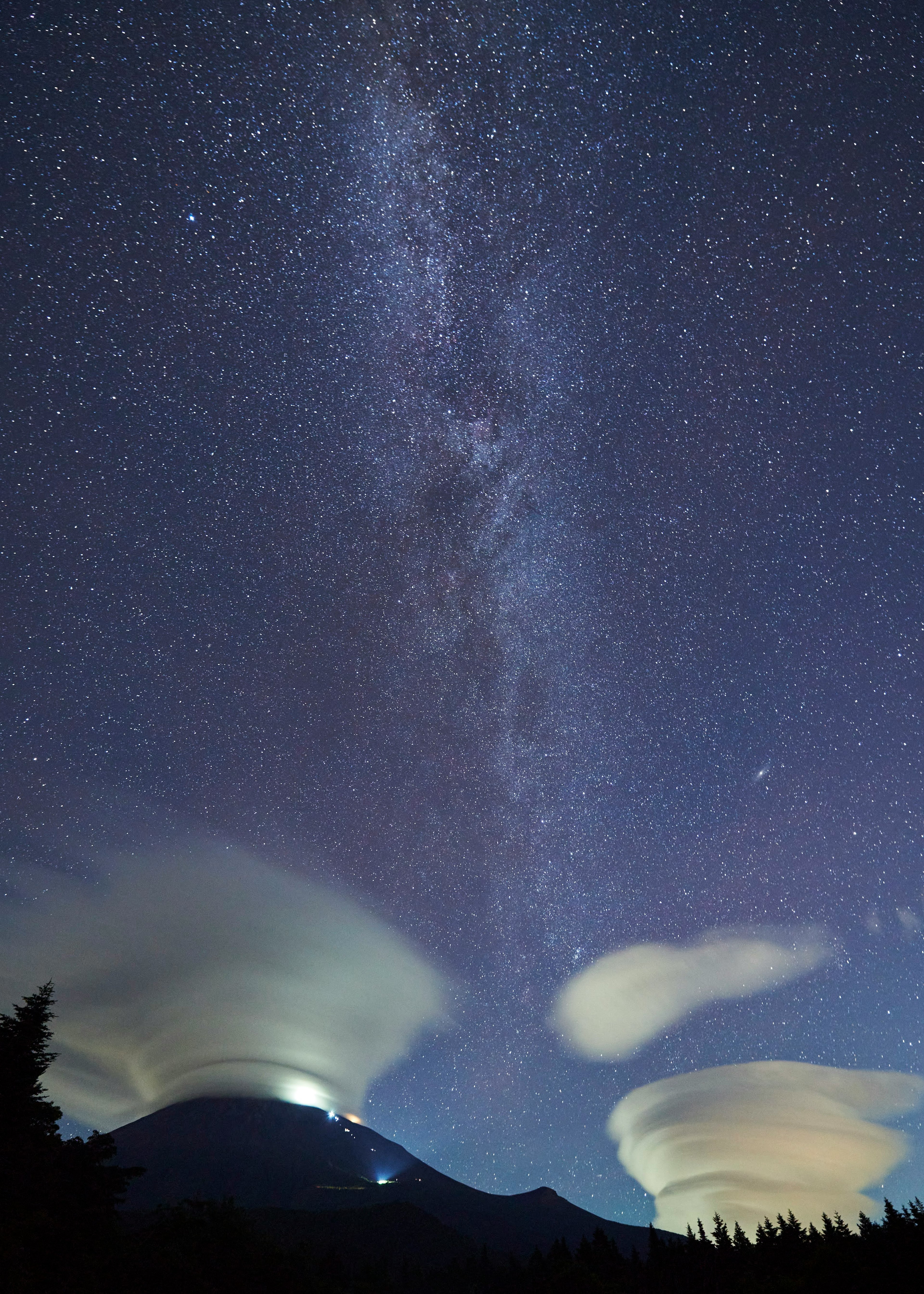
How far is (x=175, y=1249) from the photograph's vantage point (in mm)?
40500

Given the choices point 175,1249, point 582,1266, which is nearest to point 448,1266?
point 582,1266

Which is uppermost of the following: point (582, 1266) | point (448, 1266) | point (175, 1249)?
point (175, 1249)

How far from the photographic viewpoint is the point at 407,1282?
11300 cm

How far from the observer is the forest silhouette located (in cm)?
3084

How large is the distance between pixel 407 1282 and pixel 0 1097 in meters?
112

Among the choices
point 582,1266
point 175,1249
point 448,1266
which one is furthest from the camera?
point 448,1266

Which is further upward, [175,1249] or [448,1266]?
[175,1249]

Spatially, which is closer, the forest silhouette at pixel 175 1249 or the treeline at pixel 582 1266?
the forest silhouette at pixel 175 1249

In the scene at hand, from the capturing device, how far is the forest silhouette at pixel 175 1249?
3084 cm

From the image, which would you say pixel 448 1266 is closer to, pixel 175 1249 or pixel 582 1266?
pixel 582 1266

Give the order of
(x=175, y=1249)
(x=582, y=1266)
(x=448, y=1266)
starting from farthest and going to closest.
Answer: (x=448, y=1266)
(x=582, y=1266)
(x=175, y=1249)

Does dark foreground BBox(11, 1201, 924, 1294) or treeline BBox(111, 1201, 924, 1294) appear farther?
treeline BBox(111, 1201, 924, 1294)

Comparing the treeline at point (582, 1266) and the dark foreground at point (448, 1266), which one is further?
the treeline at point (582, 1266)

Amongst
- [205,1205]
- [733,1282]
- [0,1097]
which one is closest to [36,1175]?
[0,1097]
